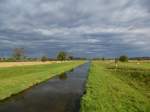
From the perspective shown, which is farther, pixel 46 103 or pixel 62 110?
pixel 46 103

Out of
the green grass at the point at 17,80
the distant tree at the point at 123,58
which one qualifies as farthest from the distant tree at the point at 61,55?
the green grass at the point at 17,80

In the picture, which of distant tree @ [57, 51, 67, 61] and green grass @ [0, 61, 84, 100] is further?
distant tree @ [57, 51, 67, 61]

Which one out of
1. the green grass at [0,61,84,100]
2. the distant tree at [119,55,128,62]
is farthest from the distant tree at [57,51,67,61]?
the green grass at [0,61,84,100]

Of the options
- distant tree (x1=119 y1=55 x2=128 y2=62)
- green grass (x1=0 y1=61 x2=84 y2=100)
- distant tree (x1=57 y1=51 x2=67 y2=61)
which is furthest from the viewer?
distant tree (x1=57 y1=51 x2=67 y2=61)

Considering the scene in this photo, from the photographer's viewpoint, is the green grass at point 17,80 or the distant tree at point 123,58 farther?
the distant tree at point 123,58

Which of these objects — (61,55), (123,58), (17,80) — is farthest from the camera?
(61,55)

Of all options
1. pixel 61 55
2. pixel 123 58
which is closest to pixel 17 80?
pixel 123 58

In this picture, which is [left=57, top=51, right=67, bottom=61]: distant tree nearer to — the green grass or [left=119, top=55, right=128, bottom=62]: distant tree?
[left=119, top=55, right=128, bottom=62]: distant tree

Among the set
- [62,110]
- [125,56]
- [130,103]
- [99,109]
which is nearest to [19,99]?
[62,110]

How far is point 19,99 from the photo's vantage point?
18312 mm

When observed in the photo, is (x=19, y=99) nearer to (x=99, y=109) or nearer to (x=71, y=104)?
(x=71, y=104)

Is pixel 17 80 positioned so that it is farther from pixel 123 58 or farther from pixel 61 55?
pixel 61 55

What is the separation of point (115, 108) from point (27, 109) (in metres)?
5.39

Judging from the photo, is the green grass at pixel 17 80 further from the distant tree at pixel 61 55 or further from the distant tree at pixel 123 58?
the distant tree at pixel 61 55
